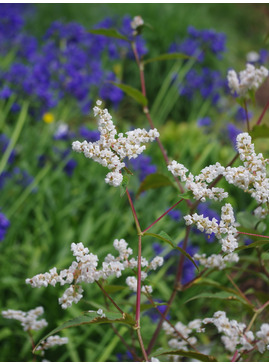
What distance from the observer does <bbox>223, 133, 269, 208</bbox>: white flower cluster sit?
3.09 ft

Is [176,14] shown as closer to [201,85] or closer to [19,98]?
[201,85]

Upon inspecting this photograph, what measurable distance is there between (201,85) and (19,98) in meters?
1.79

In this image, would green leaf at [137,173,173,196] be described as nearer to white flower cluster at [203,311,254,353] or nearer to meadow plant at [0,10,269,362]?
meadow plant at [0,10,269,362]

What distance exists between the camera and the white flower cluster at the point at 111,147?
36.9 inches

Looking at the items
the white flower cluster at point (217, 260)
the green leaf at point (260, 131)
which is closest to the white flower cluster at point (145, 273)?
the white flower cluster at point (217, 260)

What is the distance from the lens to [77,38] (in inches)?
132

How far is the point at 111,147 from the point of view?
99 centimetres

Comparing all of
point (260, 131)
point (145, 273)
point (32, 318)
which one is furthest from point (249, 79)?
point (32, 318)

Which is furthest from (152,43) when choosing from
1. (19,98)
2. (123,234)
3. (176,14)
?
(123,234)

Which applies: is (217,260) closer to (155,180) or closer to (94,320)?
(155,180)

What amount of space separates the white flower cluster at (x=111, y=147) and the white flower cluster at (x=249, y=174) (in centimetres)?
18

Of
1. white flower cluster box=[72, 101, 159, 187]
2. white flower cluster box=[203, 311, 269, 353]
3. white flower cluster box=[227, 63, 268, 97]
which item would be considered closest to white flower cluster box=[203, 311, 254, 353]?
white flower cluster box=[203, 311, 269, 353]

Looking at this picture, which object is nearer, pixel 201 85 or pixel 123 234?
pixel 123 234

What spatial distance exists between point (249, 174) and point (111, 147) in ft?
0.95
